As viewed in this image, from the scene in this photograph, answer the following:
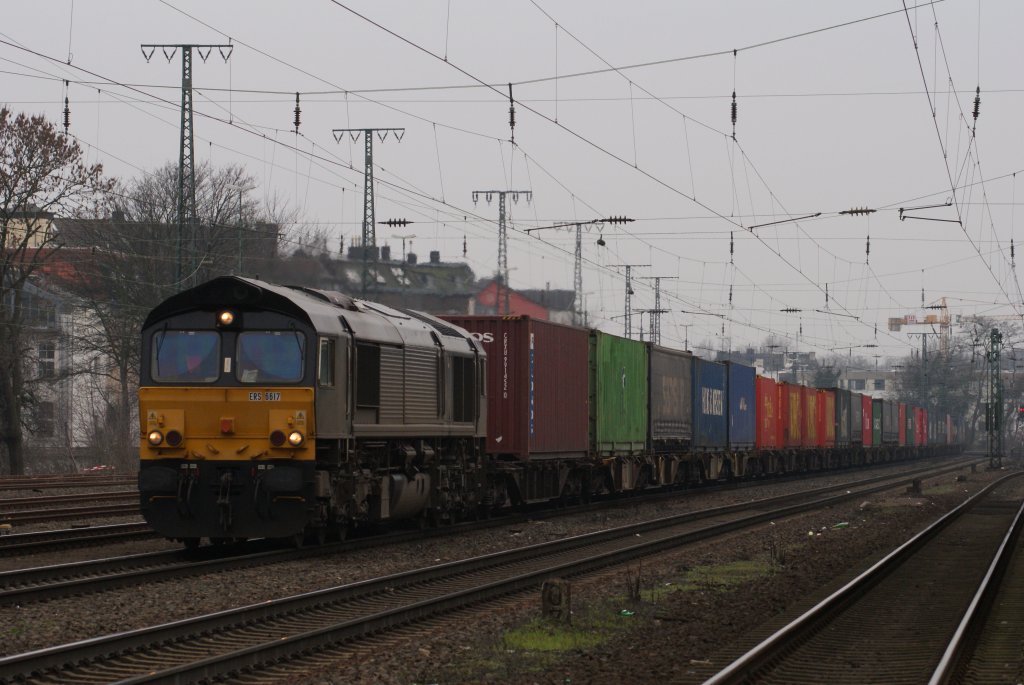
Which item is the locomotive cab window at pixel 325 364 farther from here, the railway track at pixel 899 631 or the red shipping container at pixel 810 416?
the red shipping container at pixel 810 416

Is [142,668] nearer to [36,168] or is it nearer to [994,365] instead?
[36,168]

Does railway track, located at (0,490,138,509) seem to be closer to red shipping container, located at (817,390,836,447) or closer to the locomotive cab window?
the locomotive cab window

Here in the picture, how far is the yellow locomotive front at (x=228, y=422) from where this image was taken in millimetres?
16094

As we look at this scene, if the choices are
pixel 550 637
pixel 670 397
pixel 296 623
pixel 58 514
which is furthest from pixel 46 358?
pixel 550 637

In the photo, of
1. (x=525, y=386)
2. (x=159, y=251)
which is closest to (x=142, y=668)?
(x=525, y=386)

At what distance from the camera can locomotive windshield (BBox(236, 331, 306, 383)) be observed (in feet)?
54.1

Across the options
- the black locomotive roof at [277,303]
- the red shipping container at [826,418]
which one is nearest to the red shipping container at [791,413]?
the red shipping container at [826,418]

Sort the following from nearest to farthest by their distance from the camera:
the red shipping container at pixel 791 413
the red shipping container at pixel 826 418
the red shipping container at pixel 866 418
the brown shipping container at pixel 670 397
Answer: the brown shipping container at pixel 670 397 → the red shipping container at pixel 791 413 → the red shipping container at pixel 826 418 → the red shipping container at pixel 866 418

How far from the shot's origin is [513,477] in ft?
82.1

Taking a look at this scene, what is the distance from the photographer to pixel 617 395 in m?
30.1

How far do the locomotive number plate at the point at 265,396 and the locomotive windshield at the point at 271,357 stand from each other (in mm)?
186

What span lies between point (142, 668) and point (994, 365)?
70179 mm

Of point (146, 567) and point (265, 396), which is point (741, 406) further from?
point (146, 567)

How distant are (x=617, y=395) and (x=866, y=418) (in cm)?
4279
